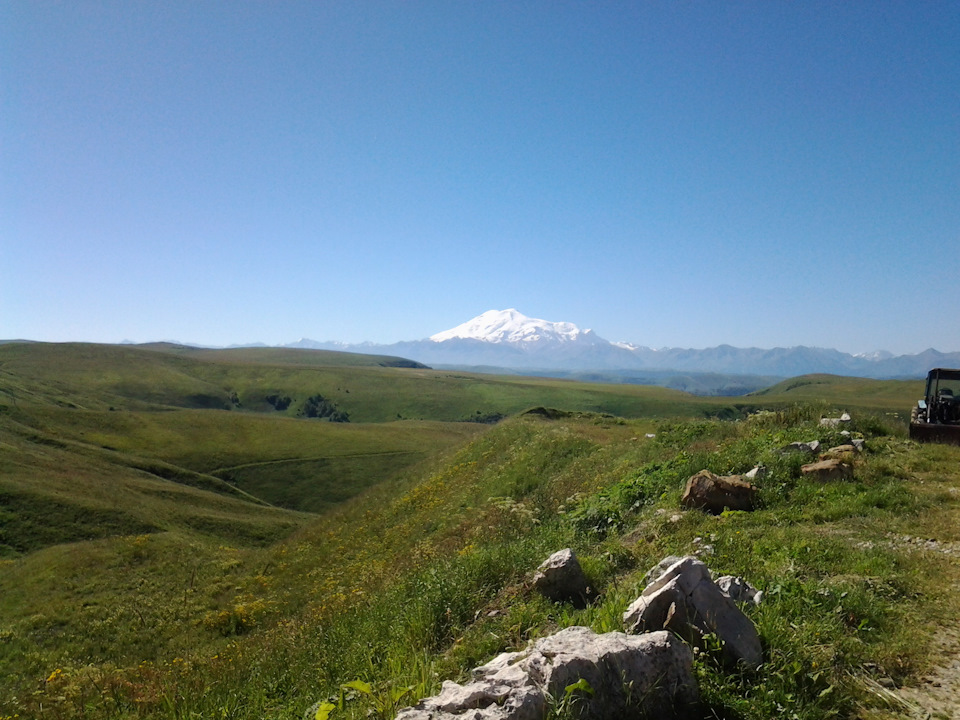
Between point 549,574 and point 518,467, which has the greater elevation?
point 549,574

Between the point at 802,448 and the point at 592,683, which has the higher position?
the point at 802,448

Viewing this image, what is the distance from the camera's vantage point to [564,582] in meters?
8.10

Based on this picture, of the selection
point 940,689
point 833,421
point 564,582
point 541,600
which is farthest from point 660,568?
point 833,421

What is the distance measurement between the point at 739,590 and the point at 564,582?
8.47 feet

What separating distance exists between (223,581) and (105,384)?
15645 centimetres

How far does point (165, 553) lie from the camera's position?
29.5m

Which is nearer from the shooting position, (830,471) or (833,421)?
(830,471)

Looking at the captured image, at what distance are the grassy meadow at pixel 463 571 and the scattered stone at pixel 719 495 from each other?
486mm

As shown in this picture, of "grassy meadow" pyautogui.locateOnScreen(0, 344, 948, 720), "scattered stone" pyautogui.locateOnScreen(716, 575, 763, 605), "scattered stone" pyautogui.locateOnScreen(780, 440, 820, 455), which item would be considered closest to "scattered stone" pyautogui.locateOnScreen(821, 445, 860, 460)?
"scattered stone" pyautogui.locateOnScreen(780, 440, 820, 455)

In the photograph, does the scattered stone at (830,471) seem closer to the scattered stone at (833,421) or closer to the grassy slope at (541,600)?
the grassy slope at (541,600)

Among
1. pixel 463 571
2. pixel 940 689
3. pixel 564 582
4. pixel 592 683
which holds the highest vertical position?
pixel 592 683

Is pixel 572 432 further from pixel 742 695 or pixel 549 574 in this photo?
pixel 742 695

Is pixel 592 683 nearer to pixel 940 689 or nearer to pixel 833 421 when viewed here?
pixel 940 689

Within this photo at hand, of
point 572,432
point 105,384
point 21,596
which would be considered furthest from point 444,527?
point 105,384
